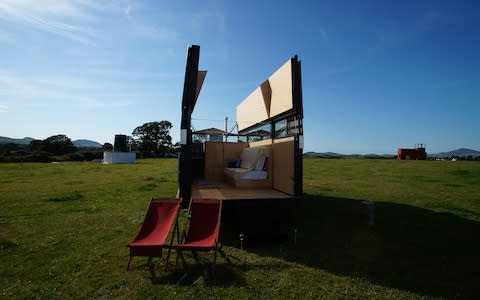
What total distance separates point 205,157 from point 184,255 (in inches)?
218

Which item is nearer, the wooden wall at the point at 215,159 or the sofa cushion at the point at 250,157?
the sofa cushion at the point at 250,157

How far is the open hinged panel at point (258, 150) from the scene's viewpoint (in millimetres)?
5827

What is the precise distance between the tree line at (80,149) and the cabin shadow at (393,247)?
2567 centimetres

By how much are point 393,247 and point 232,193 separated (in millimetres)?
3274

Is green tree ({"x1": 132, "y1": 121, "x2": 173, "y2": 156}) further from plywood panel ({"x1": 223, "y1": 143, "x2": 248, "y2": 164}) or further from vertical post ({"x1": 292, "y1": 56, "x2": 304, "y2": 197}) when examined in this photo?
vertical post ({"x1": 292, "y1": 56, "x2": 304, "y2": 197})

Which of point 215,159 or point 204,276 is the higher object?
point 215,159

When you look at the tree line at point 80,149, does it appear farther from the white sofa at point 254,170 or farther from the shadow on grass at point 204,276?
the shadow on grass at point 204,276

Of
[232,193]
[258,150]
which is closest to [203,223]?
[232,193]

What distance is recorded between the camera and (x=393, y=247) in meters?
5.02

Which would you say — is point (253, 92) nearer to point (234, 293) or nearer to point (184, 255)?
point (184, 255)

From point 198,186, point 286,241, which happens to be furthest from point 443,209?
point 198,186

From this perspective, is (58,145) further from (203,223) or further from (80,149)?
(203,223)

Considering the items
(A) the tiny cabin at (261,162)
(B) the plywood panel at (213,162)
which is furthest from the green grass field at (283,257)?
(B) the plywood panel at (213,162)

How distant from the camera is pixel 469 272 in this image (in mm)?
4023
